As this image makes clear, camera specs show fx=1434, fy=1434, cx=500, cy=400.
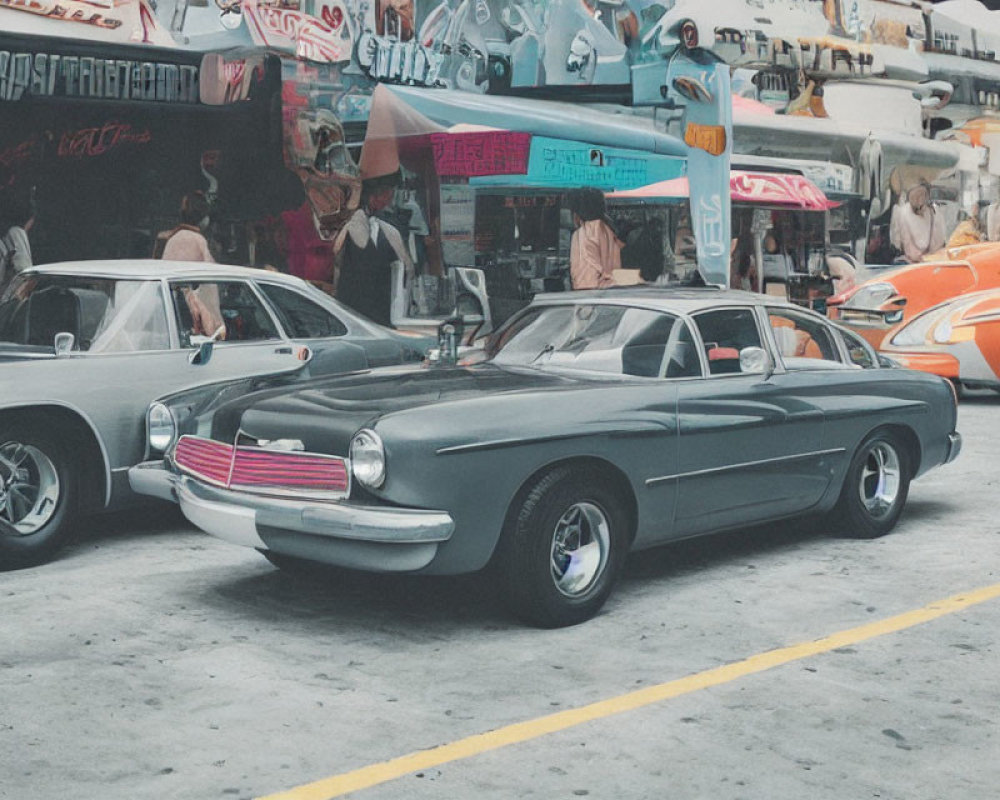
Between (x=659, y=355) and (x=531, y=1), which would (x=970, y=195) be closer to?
(x=531, y=1)

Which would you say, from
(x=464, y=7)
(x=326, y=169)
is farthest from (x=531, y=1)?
(x=326, y=169)

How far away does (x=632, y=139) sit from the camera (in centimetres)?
1568

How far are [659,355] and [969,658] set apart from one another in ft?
6.52

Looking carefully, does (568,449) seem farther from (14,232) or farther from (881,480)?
(14,232)

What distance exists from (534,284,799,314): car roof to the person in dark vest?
768 cm

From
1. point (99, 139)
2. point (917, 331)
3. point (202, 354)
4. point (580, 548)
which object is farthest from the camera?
point (917, 331)

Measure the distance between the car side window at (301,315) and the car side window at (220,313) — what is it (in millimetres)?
102

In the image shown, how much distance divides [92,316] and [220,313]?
0.79m

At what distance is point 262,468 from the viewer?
5.94 m

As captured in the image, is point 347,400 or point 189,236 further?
point 189,236

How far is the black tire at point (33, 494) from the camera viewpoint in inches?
276

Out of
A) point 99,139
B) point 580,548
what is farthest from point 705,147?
point 580,548

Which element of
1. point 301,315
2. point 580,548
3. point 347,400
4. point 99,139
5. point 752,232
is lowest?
point 580,548

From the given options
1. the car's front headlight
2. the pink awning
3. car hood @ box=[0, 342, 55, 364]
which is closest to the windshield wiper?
car hood @ box=[0, 342, 55, 364]
